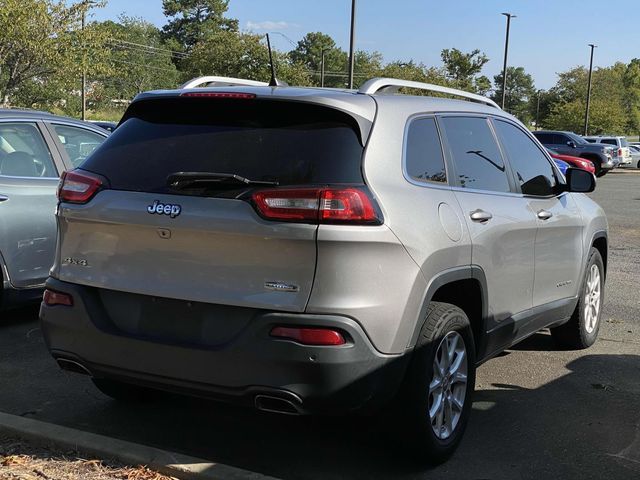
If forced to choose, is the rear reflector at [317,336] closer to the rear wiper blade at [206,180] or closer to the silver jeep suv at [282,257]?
the silver jeep suv at [282,257]

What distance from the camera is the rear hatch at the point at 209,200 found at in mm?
3086

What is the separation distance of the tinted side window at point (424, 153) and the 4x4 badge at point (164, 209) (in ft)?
3.58

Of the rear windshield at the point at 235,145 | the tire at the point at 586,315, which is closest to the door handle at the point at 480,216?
the rear windshield at the point at 235,145

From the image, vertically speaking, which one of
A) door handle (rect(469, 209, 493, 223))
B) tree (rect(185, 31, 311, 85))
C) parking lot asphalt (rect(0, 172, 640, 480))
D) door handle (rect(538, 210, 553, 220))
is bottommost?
parking lot asphalt (rect(0, 172, 640, 480))

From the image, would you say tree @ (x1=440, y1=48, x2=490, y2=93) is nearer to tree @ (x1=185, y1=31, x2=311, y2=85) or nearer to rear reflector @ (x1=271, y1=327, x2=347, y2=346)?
tree @ (x1=185, y1=31, x2=311, y2=85)

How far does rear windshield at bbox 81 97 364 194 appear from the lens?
3.18m

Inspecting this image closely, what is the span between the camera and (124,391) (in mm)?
4320

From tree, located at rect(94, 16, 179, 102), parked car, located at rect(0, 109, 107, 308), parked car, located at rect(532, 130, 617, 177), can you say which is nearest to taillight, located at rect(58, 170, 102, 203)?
parked car, located at rect(0, 109, 107, 308)

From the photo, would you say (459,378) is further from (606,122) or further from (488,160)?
(606,122)

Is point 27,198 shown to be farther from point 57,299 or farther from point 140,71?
point 140,71

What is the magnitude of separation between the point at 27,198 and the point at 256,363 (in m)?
3.60

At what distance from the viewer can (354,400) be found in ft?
10.3

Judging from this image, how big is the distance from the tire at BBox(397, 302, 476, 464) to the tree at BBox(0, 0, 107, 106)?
24594 millimetres

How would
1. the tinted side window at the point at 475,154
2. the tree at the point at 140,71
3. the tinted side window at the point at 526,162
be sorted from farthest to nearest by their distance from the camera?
1. the tree at the point at 140,71
2. the tinted side window at the point at 526,162
3. the tinted side window at the point at 475,154
